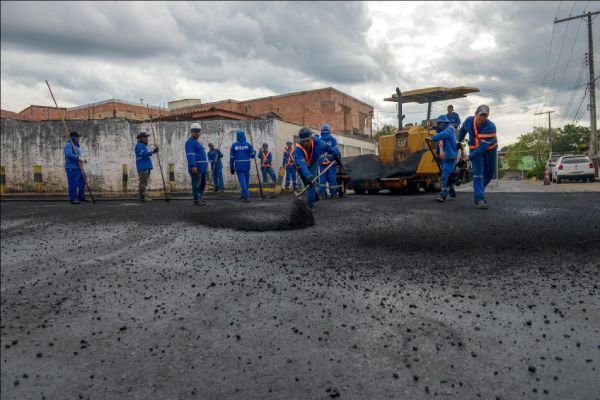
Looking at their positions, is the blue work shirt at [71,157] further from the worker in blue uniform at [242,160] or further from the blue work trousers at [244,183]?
the blue work trousers at [244,183]

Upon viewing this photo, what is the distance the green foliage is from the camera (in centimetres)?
5972

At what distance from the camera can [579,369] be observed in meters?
A: 2.17

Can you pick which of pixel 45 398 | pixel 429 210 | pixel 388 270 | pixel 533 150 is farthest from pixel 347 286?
pixel 533 150

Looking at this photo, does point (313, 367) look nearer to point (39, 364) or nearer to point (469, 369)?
point (469, 369)

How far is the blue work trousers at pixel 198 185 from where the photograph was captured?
944cm

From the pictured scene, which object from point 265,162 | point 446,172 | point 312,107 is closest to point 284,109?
point 312,107

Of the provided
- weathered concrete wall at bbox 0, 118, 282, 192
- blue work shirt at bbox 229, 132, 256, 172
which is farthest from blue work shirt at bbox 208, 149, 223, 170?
blue work shirt at bbox 229, 132, 256, 172

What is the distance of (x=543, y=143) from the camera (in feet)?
217

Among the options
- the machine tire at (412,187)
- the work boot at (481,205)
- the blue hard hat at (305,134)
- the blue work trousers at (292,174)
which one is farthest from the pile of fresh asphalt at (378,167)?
the blue hard hat at (305,134)

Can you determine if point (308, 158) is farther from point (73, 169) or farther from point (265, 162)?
point (265, 162)

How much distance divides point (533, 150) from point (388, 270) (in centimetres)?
7524

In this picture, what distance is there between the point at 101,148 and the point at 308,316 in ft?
57.8

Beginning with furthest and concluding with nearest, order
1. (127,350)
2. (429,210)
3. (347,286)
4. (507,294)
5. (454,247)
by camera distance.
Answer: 1. (429,210)
2. (454,247)
3. (347,286)
4. (507,294)
5. (127,350)

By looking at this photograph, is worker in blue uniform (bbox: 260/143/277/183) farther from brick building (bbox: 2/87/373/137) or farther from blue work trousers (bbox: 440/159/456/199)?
brick building (bbox: 2/87/373/137)
